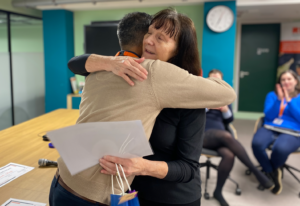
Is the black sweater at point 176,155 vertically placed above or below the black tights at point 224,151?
above

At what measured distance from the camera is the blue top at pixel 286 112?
9.50ft

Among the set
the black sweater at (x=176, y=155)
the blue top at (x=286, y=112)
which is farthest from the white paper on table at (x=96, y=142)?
the blue top at (x=286, y=112)

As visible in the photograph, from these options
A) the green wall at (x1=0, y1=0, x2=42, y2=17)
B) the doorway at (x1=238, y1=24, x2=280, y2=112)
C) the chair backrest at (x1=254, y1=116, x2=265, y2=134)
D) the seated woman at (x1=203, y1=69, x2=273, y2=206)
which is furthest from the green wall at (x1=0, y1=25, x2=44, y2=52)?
the doorway at (x1=238, y1=24, x2=280, y2=112)

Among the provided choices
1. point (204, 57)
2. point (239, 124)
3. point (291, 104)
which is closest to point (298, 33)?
point (239, 124)

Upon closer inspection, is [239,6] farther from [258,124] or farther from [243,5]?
[258,124]

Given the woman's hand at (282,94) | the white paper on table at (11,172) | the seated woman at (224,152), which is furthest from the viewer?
the woman's hand at (282,94)

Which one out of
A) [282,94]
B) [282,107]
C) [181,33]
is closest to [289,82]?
[282,94]

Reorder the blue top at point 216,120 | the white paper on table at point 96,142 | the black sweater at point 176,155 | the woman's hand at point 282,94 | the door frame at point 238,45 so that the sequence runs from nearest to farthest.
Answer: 1. the white paper on table at point 96,142
2. the black sweater at point 176,155
3. the blue top at point 216,120
4. the woman's hand at point 282,94
5. the door frame at point 238,45

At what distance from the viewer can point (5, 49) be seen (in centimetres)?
448

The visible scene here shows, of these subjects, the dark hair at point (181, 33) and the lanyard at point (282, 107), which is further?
the lanyard at point (282, 107)

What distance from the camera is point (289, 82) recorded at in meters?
2.99

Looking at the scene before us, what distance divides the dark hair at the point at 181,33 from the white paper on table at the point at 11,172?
103cm

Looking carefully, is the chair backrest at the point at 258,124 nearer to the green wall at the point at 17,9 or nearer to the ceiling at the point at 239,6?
the ceiling at the point at 239,6

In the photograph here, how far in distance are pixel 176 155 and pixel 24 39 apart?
191 inches
